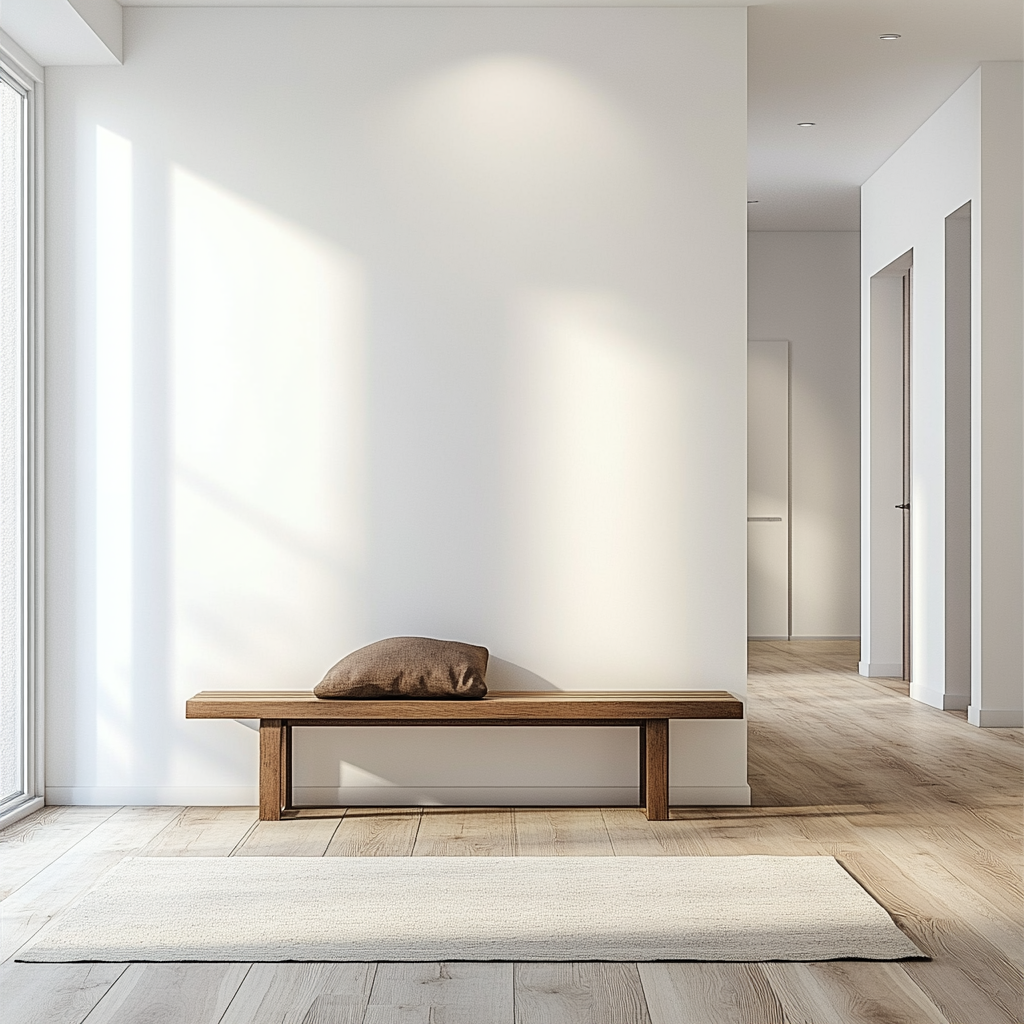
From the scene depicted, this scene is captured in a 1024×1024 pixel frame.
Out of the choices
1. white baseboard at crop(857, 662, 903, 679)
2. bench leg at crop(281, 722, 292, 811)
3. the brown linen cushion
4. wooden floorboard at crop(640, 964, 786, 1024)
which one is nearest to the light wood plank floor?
wooden floorboard at crop(640, 964, 786, 1024)

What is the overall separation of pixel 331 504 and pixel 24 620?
1.08m

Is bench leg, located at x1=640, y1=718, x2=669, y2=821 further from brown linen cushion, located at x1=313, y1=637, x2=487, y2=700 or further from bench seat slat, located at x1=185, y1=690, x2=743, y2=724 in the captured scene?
brown linen cushion, located at x1=313, y1=637, x2=487, y2=700

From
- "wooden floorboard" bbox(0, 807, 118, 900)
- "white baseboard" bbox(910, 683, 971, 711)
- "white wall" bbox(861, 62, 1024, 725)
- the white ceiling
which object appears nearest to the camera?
"wooden floorboard" bbox(0, 807, 118, 900)

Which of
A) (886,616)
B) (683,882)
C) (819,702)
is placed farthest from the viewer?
(886,616)

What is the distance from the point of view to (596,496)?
406cm

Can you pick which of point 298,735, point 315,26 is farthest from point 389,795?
point 315,26

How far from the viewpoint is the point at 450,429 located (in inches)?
159

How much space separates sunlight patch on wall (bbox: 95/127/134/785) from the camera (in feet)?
13.2

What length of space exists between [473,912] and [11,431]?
2.24 m

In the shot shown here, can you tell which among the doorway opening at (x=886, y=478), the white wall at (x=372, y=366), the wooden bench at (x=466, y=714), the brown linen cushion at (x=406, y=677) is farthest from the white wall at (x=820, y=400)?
the brown linen cushion at (x=406, y=677)

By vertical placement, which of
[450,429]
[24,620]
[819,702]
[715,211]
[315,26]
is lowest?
[819,702]

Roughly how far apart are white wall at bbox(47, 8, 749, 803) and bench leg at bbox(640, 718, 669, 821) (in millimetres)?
238

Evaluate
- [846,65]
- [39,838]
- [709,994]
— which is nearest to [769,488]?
[846,65]

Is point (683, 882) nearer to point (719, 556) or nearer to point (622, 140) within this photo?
point (719, 556)
